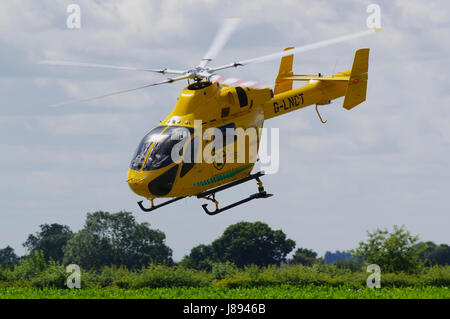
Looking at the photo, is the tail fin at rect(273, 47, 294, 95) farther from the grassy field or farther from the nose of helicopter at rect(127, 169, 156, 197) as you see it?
the nose of helicopter at rect(127, 169, 156, 197)

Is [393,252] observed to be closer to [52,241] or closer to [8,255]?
[52,241]

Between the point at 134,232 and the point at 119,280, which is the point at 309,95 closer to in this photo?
the point at 119,280

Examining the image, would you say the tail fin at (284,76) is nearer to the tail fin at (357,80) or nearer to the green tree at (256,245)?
the tail fin at (357,80)

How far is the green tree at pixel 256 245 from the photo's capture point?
88.3m

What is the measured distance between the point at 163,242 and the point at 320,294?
59.4 meters

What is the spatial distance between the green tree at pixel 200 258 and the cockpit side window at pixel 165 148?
64791 mm

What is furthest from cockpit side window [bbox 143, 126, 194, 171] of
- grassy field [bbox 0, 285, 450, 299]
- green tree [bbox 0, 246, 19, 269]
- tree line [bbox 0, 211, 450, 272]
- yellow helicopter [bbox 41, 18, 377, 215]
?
green tree [bbox 0, 246, 19, 269]

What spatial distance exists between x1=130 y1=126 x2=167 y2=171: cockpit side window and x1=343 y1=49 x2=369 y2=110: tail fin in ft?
35.9

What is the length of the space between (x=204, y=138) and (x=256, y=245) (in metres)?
60.8

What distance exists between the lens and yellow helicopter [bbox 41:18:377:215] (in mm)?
27875

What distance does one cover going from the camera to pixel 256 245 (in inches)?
3484

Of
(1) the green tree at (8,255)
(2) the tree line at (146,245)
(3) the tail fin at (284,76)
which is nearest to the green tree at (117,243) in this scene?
(2) the tree line at (146,245)
